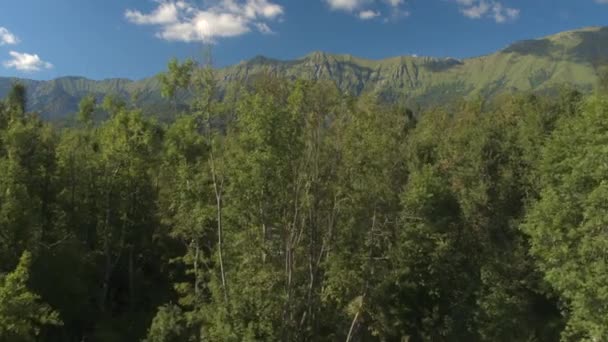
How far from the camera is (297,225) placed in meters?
22.7

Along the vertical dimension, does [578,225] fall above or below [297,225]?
below

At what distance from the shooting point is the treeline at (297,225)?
2083 cm

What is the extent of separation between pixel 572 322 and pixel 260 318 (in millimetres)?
16709

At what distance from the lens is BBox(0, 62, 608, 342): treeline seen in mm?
20828

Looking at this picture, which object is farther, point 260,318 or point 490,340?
point 490,340

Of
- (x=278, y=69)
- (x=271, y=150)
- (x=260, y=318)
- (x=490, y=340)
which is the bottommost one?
(x=490, y=340)

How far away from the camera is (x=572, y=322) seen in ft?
80.6

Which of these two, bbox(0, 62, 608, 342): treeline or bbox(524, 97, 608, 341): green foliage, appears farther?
bbox(524, 97, 608, 341): green foliage

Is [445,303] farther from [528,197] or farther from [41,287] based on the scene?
[41,287]

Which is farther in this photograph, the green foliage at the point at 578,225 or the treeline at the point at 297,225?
the green foliage at the point at 578,225

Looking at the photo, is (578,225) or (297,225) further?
(578,225)

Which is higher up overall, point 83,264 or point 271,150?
point 271,150

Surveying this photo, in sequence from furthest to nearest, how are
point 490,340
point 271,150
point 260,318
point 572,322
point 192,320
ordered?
point 490,340
point 572,322
point 192,320
point 271,150
point 260,318

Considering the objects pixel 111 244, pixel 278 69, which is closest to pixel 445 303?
pixel 278 69
